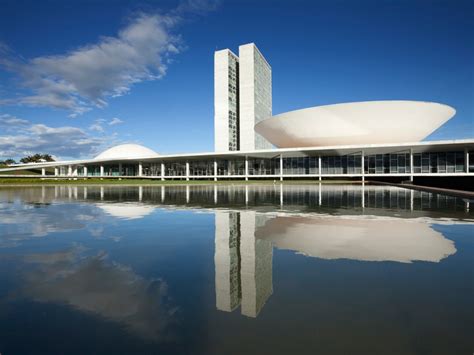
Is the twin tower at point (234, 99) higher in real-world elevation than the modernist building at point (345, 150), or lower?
higher

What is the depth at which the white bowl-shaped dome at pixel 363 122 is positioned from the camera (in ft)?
126

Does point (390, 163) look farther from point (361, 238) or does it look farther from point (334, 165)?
point (361, 238)

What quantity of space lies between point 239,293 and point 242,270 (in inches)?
32.7

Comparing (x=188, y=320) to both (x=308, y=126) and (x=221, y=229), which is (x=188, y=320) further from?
(x=308, y=126)

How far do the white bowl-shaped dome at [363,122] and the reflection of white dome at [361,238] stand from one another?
1324 inches

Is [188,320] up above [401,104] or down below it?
below

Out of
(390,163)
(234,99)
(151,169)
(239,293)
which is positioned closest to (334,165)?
(390,163)

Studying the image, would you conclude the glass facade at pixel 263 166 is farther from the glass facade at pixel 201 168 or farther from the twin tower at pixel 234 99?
the twin tower at pixel 234 99

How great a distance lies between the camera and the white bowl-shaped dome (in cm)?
3853

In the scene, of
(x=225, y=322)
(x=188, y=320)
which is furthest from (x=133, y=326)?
(x=225, y=322)

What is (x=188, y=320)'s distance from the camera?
286 centimetres

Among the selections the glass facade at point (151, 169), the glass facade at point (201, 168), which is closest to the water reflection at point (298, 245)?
the glass facade at point (201, 168)

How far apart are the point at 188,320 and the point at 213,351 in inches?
22.8

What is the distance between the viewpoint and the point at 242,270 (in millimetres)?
4387
